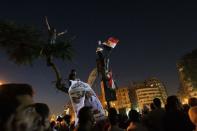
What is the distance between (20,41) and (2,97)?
1460 centimetres

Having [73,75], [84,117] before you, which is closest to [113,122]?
[84,117]

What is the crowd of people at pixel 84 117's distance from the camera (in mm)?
1887

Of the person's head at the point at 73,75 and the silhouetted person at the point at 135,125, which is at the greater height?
the person's head at the point at 73,75

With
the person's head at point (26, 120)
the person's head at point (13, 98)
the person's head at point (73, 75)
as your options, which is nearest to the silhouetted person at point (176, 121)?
the person's head at point (73, 75)

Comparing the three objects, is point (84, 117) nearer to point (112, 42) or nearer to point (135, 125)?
point (135, 125)

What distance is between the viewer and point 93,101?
7.93 meters

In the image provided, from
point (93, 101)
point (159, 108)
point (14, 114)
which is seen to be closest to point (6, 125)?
point (14, 114)

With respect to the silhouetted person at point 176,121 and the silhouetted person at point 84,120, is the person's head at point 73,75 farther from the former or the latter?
the silhouetted person at point 176,121

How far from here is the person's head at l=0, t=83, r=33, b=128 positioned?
6.19 ft

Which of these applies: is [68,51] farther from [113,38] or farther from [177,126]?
[177,126]

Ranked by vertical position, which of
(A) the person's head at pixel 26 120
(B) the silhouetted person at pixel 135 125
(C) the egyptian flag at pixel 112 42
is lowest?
(A) the person's head at pixel 26 120

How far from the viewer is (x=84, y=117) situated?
21.0 ft

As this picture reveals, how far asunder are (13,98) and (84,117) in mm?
4510

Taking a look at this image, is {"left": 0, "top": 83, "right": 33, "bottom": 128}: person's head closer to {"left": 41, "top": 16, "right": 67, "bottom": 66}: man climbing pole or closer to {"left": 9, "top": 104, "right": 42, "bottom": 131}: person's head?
{"left": 9, "top": 104, "right": 42, "bottom": 131}: person's head
